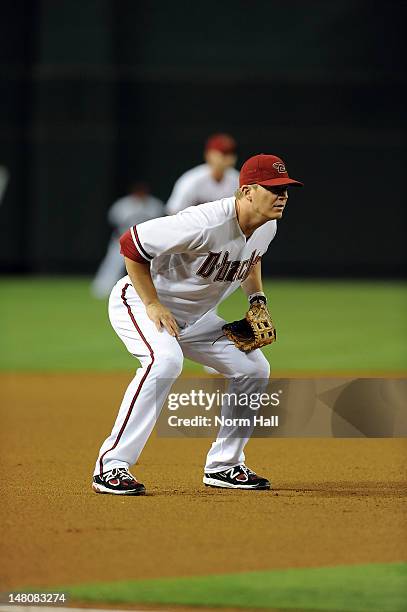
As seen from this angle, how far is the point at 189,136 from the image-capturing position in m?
24.5

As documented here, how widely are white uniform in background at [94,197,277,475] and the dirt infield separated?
0.31 meters

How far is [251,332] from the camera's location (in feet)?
18.9

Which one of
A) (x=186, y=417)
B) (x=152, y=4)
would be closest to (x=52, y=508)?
(x=186, y=417)

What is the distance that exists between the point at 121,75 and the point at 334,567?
69.1 feet

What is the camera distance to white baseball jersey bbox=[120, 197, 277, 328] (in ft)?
17.8

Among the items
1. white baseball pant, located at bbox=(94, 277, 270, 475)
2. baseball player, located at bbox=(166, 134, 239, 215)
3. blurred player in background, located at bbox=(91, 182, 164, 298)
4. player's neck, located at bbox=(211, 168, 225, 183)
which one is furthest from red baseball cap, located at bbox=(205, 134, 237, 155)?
blurred player in background, located at bbox=(91, 182, 164, 298)

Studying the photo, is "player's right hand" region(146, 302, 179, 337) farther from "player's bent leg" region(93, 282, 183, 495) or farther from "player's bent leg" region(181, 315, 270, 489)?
"player's bent leg" region(181, 315, 270, 489)

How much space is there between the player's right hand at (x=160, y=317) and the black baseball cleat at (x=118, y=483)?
2.34 feet

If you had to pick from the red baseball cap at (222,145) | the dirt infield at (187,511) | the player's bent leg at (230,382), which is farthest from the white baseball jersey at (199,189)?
the player's bent leg at (230,382)

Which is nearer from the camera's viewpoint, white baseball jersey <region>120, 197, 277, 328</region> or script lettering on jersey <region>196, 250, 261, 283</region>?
white baseball jersey <region>120, 197, 277, 328</region>

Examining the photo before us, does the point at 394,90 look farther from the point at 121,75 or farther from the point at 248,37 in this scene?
the point at 121,75

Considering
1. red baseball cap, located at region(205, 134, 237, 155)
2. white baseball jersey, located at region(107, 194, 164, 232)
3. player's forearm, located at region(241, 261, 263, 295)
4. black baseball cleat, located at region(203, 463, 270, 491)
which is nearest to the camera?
black baseball cleat, located at region(203, 463, 270, 491)

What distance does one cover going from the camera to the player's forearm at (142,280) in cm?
550

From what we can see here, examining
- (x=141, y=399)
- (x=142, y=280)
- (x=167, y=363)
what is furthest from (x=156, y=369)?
(x=142, y=280)
